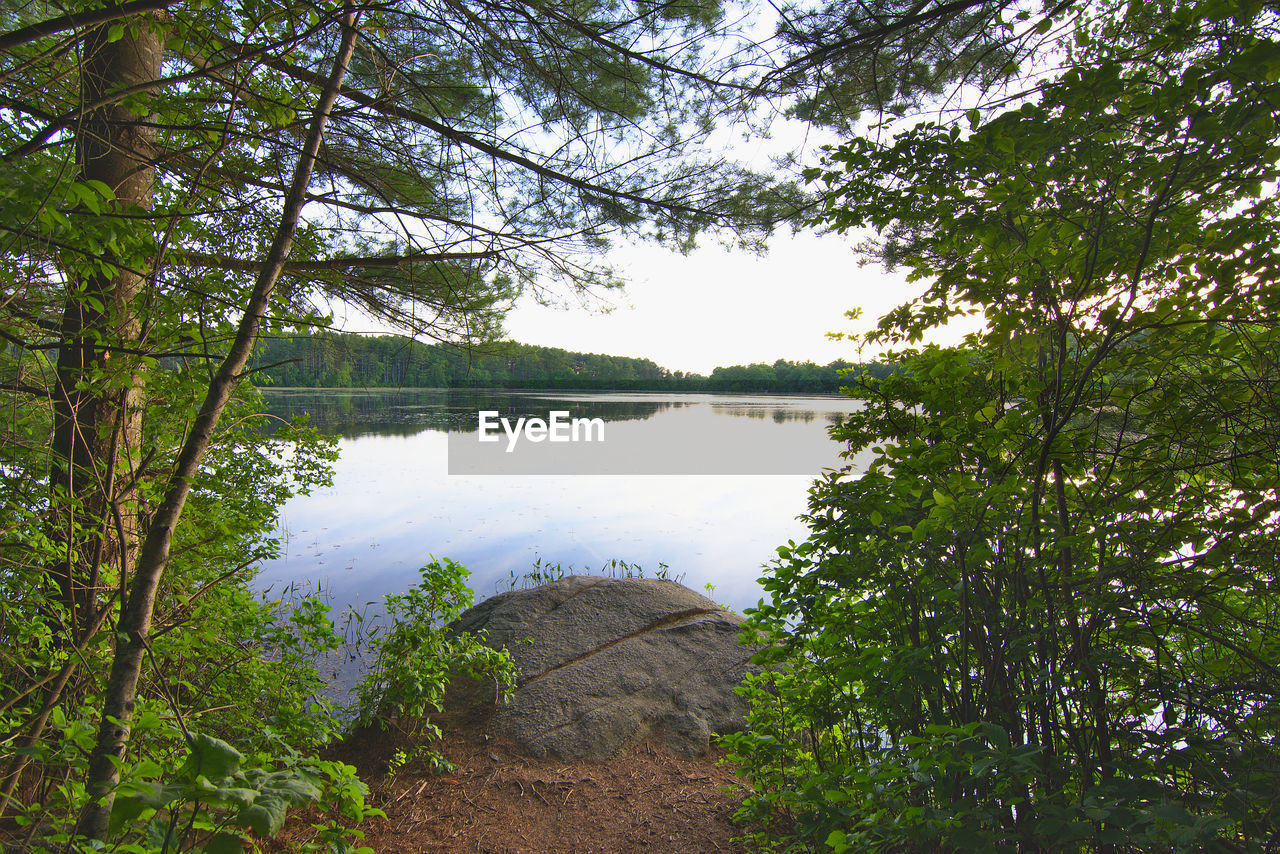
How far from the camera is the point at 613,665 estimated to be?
450 cm

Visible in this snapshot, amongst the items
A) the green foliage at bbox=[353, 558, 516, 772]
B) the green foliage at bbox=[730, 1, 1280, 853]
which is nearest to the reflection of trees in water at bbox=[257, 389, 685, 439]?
the green foliage at bbox=[353, 558, 516, 772]

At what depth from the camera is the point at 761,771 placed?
2.92 meters

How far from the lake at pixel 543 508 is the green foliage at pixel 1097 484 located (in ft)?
3.25

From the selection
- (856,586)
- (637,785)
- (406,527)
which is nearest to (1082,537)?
(856,586)

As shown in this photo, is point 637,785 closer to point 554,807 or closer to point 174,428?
point 554,807

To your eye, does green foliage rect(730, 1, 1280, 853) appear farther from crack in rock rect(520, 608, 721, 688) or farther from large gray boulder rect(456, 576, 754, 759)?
crack in rock rect(520, 608, 721, 688)

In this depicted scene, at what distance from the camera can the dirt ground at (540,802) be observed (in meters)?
2.94

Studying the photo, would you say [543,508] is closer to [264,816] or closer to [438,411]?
[264,816]

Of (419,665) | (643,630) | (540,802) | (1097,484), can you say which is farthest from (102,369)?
(643,630)

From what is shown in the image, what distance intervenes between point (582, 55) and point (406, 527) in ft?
26.4

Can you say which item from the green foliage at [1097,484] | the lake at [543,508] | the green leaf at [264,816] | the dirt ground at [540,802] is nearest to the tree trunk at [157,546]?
the green leaf at [264,816]

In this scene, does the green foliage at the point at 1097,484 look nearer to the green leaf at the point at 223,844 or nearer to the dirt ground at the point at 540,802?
the green leaf at the point at 223,844

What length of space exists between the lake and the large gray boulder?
143 cm

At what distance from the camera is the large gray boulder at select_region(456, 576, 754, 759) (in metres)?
3.90
